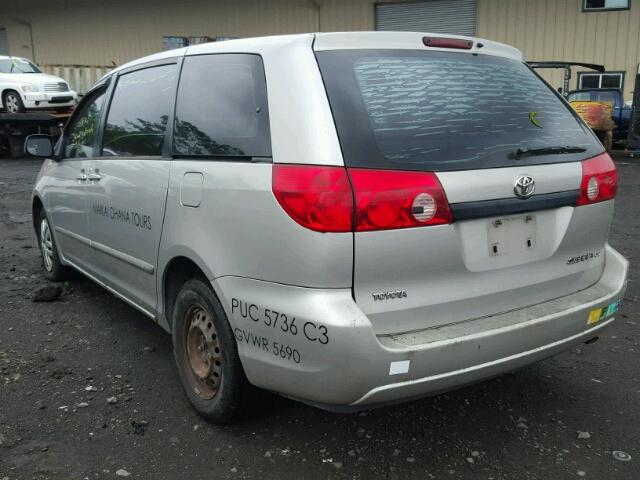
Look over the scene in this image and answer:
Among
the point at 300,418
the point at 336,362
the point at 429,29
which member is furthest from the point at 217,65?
the point at 429,29

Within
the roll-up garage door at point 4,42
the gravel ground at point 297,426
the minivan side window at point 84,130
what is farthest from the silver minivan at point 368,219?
the roll-up garage door at point 4,42

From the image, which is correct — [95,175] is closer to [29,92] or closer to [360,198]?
[360,198]

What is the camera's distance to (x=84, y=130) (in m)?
4.28

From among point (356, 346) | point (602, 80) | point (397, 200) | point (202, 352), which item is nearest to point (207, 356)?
point (202, 352)

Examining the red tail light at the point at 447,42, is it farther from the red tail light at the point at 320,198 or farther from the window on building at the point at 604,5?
the window on building at the point at 604,5

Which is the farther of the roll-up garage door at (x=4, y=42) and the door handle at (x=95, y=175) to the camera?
the roll-up garage door at (x=4, y=42)

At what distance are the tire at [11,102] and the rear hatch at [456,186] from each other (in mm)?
16852

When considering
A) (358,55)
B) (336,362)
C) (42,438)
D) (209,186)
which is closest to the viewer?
(336,362)

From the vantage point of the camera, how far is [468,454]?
2.69 metres

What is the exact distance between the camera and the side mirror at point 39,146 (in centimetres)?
457

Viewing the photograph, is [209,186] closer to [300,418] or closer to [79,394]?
[300,418]

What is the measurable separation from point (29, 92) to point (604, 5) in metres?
17.2

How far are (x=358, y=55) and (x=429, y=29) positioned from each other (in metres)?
19.4

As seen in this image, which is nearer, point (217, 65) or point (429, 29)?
point (217, 65)
